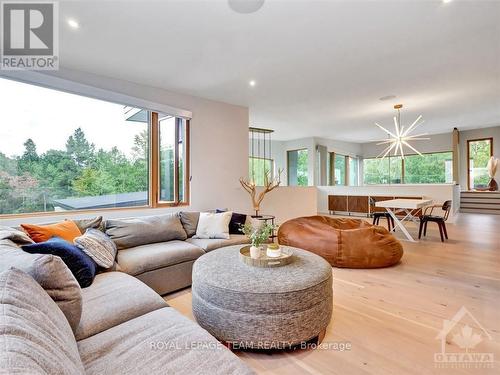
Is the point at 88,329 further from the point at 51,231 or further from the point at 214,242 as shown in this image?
the point at 214,242

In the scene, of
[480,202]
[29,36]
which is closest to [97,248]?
[29,36]

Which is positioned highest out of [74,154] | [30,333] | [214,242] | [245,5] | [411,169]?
Answer: [245,5]

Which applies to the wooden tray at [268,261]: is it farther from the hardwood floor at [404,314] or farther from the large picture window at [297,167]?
the large picture window at [297,167]

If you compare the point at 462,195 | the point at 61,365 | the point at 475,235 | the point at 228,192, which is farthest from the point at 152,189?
the point at 462,195

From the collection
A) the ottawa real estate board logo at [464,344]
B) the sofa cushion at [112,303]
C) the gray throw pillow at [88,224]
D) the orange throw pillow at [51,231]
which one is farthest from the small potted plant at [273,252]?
the gray throw pillow at [88,224]

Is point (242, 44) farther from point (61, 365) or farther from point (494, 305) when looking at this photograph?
point (494, 305)

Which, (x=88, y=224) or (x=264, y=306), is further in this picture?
(x=88, y=224)

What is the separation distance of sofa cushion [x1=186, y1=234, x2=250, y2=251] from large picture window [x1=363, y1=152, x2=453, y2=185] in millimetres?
8878

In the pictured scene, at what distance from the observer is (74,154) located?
3305mm

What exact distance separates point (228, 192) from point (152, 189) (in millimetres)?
1449

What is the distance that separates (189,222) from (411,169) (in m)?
9.59

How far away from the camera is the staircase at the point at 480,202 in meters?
7.83

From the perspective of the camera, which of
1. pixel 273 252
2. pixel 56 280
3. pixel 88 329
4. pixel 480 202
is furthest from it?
pixel 480 202

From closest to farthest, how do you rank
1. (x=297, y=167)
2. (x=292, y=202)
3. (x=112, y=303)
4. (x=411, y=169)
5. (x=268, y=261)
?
(x=112, y=303) → (x=268, y=261) → (x=292, y=202) → (x=297, y=167) → (x=411, y=169)
